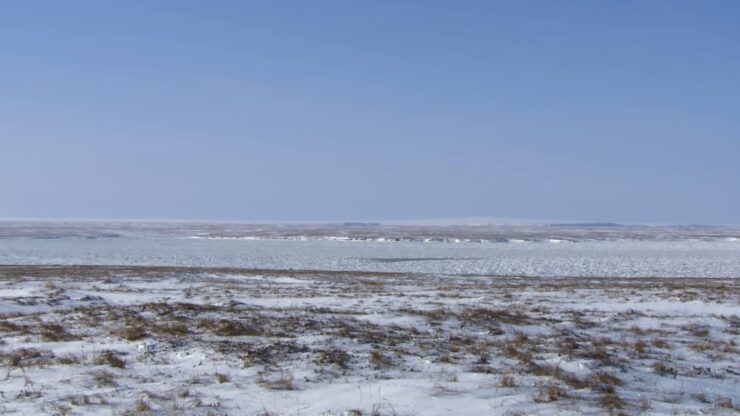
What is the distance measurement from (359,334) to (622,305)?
10.6 meters

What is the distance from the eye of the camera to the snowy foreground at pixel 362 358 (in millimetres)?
8227

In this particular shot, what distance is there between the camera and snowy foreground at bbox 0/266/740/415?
8.23 m

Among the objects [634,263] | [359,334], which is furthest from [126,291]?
[634,263]

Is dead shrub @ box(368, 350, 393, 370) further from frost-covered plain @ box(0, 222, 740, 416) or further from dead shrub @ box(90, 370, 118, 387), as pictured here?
dead shrub @ box(90, 370, 118, 387)

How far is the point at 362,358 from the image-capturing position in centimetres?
1060

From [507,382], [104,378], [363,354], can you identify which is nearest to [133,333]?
[104,378]

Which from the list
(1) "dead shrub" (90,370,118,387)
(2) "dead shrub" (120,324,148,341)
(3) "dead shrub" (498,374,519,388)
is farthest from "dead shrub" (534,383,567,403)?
(2) "dead shrub" (120,324,148,341)

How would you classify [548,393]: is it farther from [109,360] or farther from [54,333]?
[54,333]

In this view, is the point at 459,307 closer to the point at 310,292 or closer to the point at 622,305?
the point at 622,305

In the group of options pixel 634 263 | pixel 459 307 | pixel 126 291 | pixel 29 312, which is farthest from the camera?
pixel 634 263

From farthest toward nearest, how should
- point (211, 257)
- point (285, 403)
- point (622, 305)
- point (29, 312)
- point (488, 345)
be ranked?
point (211, 257), point (622, 305), point (29, 312), point (488, 345), point (285, 403)

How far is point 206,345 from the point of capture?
37.7 ft

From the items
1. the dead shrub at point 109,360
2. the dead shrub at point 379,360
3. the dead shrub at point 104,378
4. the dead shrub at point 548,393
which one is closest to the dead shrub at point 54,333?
the dead shrub at point 109,360

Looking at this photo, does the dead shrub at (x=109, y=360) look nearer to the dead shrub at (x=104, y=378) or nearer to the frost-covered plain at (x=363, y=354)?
the frost-covered plain at (x=363, y=354)
